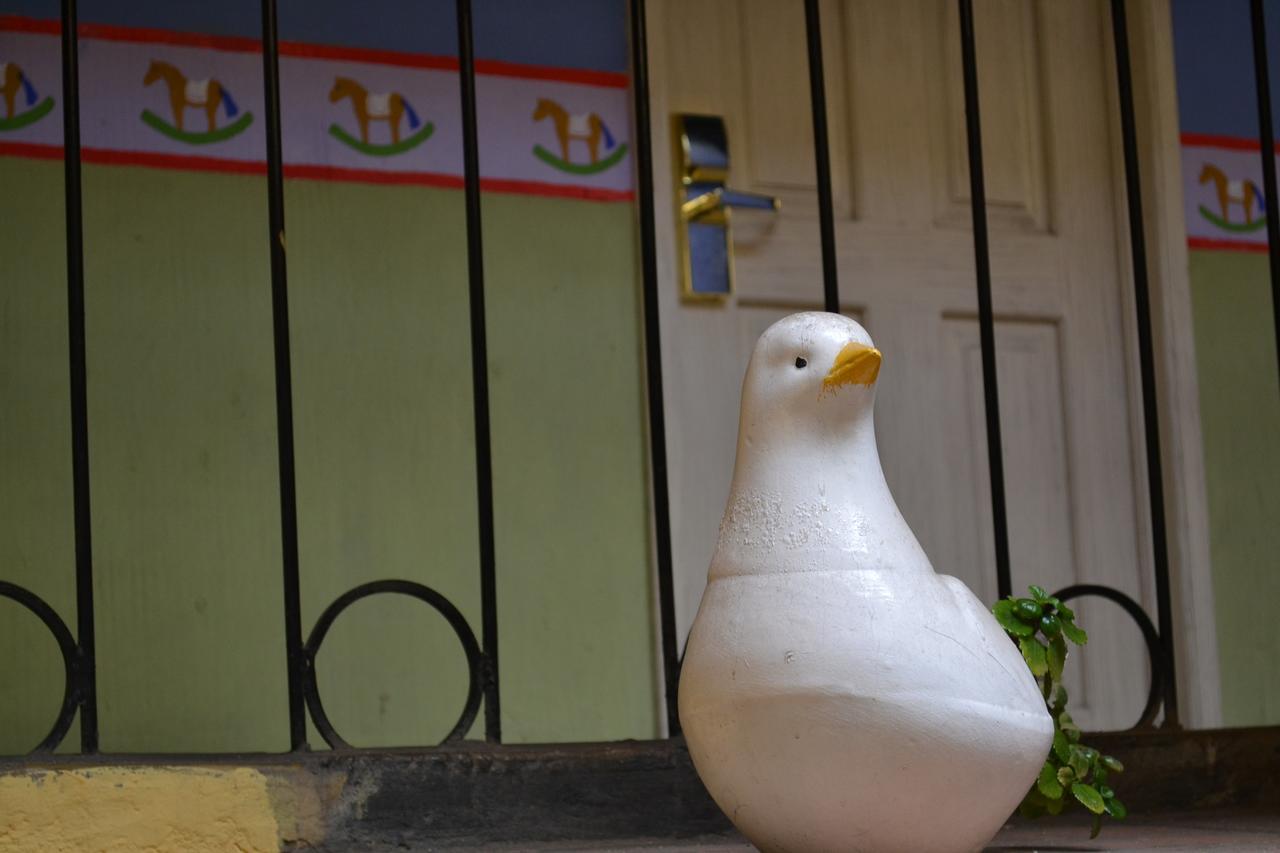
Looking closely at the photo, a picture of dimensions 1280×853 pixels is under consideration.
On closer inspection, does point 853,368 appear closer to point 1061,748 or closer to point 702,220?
point 1061,748

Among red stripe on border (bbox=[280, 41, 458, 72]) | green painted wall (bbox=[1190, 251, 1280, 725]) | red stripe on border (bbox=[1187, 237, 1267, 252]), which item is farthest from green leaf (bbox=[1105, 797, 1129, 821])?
red stripe on border (bbox=[1187, 237, 1267, 252])

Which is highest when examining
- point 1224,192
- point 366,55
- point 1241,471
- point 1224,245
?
point 366,55

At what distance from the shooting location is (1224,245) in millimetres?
3445

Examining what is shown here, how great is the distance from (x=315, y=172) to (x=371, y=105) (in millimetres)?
150

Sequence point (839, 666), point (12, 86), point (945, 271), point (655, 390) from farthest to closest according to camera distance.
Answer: point (945, 271) < point (12, 86) < point (655, 390) < point (839, 666)

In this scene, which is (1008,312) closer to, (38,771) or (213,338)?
(213,338)

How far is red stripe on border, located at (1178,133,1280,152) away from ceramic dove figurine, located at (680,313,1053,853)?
2.46m

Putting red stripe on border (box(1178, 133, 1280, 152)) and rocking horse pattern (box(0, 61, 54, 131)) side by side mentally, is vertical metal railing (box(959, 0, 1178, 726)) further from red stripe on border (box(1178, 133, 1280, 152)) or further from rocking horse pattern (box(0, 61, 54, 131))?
red stripe on border (box(1178, 133, 1280, 152))

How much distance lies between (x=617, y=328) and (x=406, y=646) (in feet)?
2.20

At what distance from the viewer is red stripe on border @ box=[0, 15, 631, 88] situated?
2.71 meters

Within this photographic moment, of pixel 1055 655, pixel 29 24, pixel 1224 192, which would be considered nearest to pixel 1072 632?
pixel 1055 655

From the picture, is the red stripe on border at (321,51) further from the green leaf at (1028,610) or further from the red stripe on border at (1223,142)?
the green leaf at (1028,610)

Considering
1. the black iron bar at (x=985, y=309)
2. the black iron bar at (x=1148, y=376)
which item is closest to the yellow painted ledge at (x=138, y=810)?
the black iron bar at (x=985, y=309)

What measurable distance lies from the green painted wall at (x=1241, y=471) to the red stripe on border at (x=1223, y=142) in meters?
0.21
